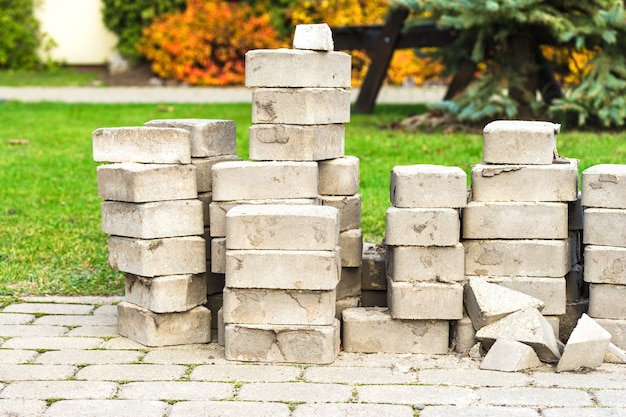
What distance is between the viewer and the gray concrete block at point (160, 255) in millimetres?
5090

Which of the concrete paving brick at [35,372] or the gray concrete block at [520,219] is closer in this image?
the concrete paving brick at [35,372]

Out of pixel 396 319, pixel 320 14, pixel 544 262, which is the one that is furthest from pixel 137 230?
pixel 320 14

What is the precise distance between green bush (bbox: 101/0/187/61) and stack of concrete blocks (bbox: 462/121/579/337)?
15069 millimetres

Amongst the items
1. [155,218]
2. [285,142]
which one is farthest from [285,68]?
[155,218]

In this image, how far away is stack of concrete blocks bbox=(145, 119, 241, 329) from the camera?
5.35m

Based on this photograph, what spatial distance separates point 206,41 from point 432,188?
14.4 m

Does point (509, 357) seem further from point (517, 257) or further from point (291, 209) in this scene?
point (291, 209)

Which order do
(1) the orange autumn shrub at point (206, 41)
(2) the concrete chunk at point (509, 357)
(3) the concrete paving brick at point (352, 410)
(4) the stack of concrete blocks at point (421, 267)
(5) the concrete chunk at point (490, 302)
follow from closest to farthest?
(3) the concrete paving brick at point (352, 410), (2) the concrete chunk at point (509, 357), (5) the concrete chunk at point (490, 302), (4) the stack of concrete blocks at point (421, 267), (1) the orange autumn shrub at point (206, 41)

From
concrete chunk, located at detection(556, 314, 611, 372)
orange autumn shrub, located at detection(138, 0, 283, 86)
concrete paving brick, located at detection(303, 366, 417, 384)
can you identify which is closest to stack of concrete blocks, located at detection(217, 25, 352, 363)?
concrete paving brick, located at detection(303, 366, 417, 384)

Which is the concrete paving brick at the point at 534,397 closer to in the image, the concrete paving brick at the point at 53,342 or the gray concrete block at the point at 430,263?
the gray concrete block at the point at 430,263

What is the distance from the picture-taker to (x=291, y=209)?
16.0ft

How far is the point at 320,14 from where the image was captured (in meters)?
19.1

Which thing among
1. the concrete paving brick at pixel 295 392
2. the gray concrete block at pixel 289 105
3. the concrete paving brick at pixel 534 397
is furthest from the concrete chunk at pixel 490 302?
the gray concrete block at pixel 289 105

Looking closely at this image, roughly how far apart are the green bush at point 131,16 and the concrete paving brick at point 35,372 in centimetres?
1526
